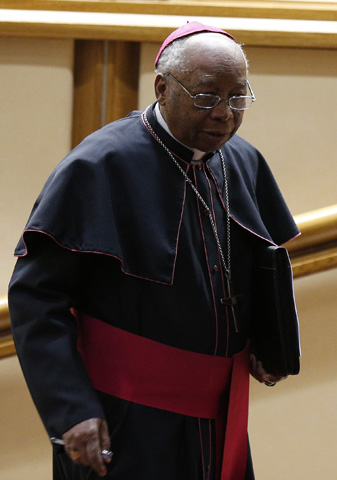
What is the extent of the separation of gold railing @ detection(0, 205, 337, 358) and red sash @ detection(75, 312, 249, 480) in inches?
20.7

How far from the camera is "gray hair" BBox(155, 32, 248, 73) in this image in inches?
67.3

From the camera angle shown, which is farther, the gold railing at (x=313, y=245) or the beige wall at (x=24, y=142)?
the beige wall at (x=24, y=142)

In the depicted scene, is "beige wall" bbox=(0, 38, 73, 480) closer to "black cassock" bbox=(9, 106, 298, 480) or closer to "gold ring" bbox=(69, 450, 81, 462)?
"black cassock" bbox=(9, 106, 298, 480)

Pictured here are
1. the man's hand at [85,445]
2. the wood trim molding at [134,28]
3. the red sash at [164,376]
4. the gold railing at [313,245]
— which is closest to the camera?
the man's hand at [85,445]

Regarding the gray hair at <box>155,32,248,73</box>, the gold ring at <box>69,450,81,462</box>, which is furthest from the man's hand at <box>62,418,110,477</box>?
the gray hair at <box>155,32,248,73</box>

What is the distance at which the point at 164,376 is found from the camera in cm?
176

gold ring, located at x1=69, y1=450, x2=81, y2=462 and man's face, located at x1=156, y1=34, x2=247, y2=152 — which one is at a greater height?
man's face, located at x1=156, y1=34, x2=247, y2=152

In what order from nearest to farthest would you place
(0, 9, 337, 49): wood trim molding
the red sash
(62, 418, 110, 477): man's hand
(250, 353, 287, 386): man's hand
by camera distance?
(62, 418, 110, 477): man's hand → the red sash → (250, 353, 287, 386): man's hand → (0, 9, 337, 49): wood trim molding

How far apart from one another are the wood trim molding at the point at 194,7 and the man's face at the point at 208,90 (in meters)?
0.84

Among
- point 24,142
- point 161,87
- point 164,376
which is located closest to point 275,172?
point 24,142

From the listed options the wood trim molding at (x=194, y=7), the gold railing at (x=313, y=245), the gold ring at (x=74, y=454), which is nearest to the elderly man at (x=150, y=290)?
the gold ring at (x=74, y=454)

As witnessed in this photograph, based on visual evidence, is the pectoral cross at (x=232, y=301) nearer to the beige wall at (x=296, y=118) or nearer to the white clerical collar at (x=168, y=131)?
the white clerical collar at (x=168, y=131)

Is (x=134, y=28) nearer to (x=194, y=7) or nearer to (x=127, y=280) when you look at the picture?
(x=194, y=7)

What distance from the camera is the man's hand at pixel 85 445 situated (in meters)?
1.61
